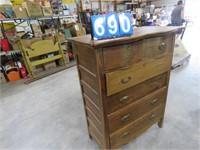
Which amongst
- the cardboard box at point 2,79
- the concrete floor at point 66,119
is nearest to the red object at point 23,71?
the cardboard box at point 2,79

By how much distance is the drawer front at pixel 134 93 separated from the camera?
3.45ft

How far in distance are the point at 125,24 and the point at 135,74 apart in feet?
1.26

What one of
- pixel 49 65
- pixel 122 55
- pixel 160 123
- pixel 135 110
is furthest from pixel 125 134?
pixel 49 65

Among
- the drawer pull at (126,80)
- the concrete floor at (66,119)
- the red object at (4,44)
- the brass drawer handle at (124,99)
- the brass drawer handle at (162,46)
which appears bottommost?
the concrete floor at (66,119)

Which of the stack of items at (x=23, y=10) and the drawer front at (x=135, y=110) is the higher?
the stack of items at (x=23, y=10)

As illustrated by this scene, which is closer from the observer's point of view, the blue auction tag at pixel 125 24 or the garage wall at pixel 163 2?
the blue auction tag at pixel 125 24

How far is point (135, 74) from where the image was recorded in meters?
1.07

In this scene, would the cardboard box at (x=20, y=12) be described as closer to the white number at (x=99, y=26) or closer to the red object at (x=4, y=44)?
the red object at (x=4, y=44)

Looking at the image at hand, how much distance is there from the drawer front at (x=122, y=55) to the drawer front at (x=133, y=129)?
2.11 feet

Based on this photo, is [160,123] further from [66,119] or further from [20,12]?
[20,12]

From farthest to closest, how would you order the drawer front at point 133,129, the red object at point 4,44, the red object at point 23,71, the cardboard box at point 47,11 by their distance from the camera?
the cardboard box at point 47,11, the red object at point 23,71, the red object at point 4,44, the drawer front at point 133,129

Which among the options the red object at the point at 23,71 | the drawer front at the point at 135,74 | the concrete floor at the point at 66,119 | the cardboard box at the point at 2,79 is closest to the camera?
the drawer front at the point at 135,74

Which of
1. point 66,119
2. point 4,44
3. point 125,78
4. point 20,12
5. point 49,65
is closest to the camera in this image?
point 125,78

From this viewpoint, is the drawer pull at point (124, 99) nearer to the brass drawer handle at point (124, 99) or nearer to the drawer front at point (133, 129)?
the brass drawer handle at point (124, 99)
